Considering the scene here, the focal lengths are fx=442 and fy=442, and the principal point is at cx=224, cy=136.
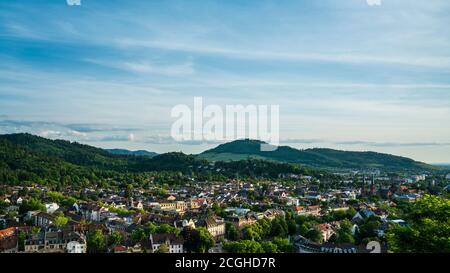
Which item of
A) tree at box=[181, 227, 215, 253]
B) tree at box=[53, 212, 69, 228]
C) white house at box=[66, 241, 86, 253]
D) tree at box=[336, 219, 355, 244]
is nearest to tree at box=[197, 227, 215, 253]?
tree at box=[181, 227, 215, 253]

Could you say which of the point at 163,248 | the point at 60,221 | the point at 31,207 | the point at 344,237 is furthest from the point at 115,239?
the point at 31,207

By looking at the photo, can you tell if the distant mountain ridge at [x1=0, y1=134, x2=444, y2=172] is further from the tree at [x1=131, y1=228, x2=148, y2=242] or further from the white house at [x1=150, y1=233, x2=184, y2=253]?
the white house at [x1=150, y1=233, x2=184, y2=253]

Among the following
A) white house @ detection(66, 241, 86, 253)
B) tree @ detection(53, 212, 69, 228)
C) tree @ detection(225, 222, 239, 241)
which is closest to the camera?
white house @ detection(66, 241, 86, 253)

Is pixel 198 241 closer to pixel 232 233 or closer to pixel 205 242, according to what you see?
pixel 205 242

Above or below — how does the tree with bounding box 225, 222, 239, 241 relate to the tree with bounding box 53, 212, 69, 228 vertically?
below

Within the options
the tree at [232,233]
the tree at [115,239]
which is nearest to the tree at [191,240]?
the tree at [232,233]

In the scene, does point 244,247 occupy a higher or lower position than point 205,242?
higher

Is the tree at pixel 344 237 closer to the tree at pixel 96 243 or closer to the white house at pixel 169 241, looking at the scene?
the white house at pixel 169 241
